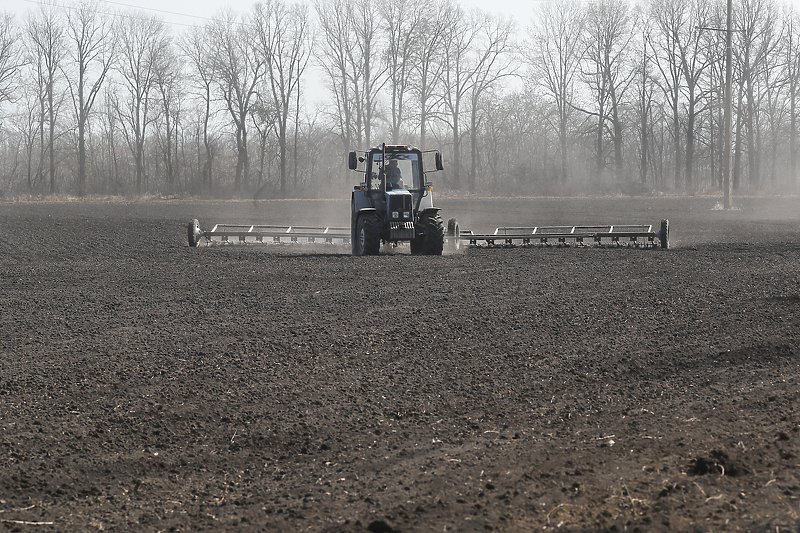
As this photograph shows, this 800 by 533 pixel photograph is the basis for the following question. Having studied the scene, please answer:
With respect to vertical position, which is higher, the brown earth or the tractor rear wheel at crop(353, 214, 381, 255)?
the tractor rear wheel at crop(353, 214, 381, 255)

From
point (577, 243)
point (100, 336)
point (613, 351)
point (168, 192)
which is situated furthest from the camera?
point (168, 192)

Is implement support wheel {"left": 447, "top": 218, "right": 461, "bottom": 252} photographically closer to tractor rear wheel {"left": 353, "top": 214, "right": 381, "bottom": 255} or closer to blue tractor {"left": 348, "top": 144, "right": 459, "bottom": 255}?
blue tractor {"left": 348, "top": 144, "right": 459, "bottom": 255}

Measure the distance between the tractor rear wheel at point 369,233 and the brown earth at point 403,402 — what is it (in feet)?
12.5

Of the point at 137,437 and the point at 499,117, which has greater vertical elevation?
the point at 499,117

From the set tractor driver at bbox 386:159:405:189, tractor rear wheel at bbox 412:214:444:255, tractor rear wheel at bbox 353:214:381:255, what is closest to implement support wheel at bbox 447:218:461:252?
tractor rear wheel at bbox 412:214:444:255

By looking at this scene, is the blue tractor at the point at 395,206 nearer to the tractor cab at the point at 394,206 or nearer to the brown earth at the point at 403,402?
the tractor cab at the point at 394,206

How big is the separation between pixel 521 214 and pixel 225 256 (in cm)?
2118

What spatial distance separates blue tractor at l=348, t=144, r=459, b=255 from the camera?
20.2 meters

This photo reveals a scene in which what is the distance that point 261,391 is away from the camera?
26.1 ft

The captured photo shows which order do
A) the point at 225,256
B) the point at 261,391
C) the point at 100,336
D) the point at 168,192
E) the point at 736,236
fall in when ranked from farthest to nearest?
the point at 168,192, the point at 736,236, the point at 225,256, the point at 100,336, the point at 261,391

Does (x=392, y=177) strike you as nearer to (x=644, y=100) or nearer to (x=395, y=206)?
(x=395, y=206)

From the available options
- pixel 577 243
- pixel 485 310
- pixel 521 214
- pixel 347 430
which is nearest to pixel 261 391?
pixel 347 430

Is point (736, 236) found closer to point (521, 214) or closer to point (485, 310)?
point (521, 214)

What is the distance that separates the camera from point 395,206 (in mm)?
20094
